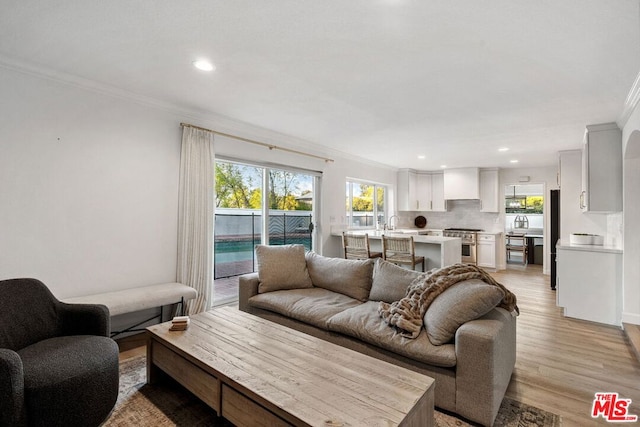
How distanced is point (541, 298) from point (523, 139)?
240 cm

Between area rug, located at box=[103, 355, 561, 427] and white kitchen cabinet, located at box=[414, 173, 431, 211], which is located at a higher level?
white kitchen cabinet, located at box=[414, 173, 431, 211]

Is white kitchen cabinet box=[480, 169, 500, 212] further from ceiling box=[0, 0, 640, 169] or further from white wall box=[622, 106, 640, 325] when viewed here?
white wall box=[622, 106, 640, 325]

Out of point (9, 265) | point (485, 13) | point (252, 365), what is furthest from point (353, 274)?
point (9, 265)

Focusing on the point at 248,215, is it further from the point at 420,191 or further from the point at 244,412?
the point at 420,191

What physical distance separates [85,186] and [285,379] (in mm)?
2555

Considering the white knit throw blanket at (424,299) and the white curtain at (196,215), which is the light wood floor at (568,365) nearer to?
the white knit throw blanket at (424,299)

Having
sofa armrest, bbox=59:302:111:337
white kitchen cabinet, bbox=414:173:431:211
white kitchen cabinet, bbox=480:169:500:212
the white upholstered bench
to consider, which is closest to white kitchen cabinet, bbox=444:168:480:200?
white kitchen cabinet, bbox=480:169:500:212

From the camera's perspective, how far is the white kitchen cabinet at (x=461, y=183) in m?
7.33

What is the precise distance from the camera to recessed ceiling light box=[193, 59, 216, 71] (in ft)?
7.81

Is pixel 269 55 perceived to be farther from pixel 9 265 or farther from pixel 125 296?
pixel 9 265

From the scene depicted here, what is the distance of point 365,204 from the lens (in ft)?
22.6

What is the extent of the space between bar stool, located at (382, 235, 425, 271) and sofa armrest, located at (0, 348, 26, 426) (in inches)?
151

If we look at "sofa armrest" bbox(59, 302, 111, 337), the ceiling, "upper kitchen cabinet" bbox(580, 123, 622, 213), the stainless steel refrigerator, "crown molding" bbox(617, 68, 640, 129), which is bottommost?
"sofa armrest" bbox(59, 302, 111, 337)

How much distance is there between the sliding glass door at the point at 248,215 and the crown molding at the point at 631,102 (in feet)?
12.4
